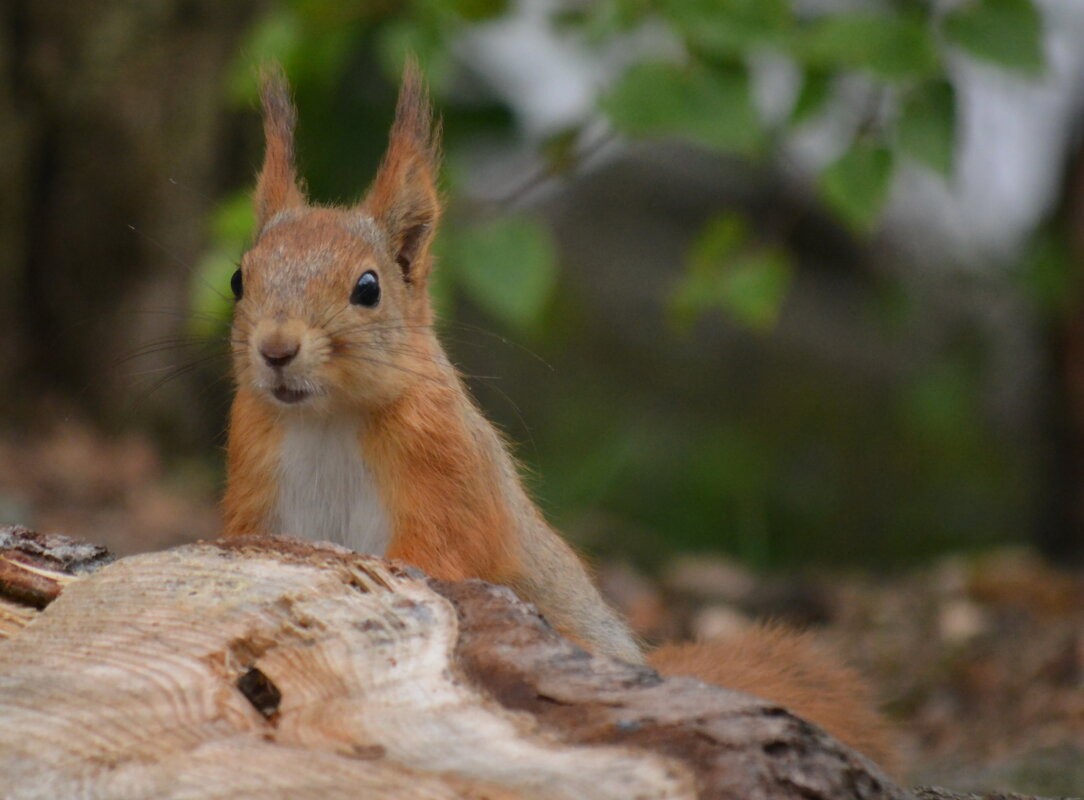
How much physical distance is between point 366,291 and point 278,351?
1.06 feet

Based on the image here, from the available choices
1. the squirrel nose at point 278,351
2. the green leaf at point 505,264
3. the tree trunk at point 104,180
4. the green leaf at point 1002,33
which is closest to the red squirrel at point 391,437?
the squirrel nose at point 278,351

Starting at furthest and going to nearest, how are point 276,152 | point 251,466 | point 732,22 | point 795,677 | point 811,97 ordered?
point 811,97
point 732,22
point 276,152
point 795,677
point 251,466

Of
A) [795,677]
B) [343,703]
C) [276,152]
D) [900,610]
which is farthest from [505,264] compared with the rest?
[900,610]

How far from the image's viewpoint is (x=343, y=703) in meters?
1.70

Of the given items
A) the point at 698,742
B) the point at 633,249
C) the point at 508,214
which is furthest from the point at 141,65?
the point at 698,742

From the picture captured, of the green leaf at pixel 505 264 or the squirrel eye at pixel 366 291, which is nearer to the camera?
the squirrel eye at pixel 366 291

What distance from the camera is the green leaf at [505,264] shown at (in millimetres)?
3363

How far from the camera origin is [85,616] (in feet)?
6.16

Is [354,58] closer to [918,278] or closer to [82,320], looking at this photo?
[82,320]

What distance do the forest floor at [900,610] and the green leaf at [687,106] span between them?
122 cm

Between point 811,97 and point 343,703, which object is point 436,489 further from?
point 811,97

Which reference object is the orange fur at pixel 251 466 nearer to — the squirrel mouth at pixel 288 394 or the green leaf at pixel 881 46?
the squirrel mouth at pixel 288 394

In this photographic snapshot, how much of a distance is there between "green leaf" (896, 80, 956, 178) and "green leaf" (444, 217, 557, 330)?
0.90 metres

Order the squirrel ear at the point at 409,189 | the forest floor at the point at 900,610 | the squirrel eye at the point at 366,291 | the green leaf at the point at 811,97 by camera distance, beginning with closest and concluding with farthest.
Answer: the squirrel eye at the point at 366,291, the squirrel ear at the point at 409,189, the green leaf at the point at 811,97, the forest floor at the point at 900,610
